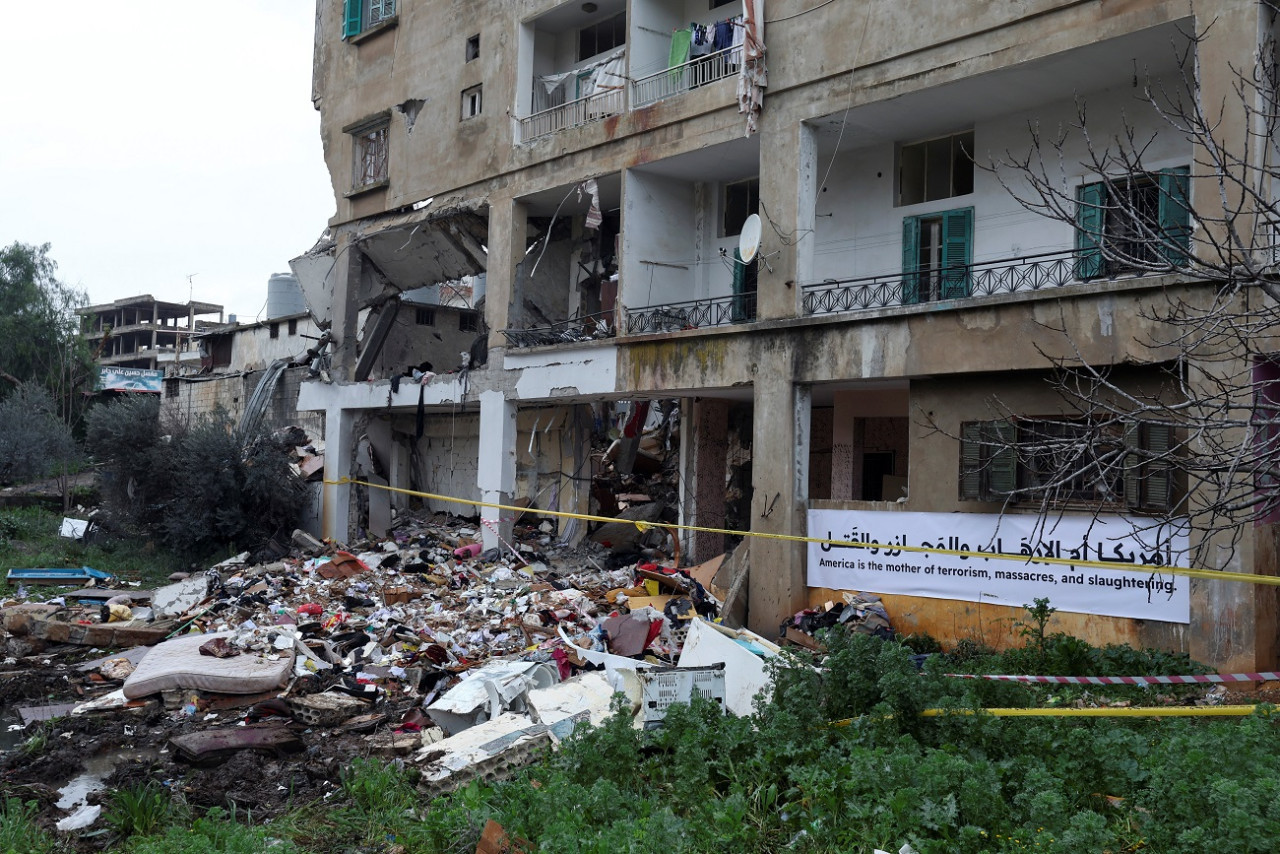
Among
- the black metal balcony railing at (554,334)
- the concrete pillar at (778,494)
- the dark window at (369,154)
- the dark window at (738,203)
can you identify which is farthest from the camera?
the dark window at (369,154)

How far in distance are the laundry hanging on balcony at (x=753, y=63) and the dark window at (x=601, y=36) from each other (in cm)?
448

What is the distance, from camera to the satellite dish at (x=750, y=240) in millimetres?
13625

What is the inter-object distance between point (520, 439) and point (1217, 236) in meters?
14.5

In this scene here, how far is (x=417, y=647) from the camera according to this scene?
1245 cm

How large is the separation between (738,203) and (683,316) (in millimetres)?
2491

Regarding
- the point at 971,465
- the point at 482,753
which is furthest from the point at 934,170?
the point at 482,753

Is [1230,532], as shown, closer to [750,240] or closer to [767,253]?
[767,253]

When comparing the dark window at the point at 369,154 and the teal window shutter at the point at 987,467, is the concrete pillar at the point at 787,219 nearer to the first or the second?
the teal window shutter at the point at 987,467

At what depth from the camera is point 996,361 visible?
11539 millimetres

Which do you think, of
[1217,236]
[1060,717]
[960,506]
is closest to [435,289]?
[960,506]

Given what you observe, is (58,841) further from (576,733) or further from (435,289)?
(435,289)

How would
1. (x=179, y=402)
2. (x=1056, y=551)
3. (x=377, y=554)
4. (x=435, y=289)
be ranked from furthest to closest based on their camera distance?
(x=179, y=402) < (x=435, y=289) < (x=377, y=554) < (x=1056, y=551)

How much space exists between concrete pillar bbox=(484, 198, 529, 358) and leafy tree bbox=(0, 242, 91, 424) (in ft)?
90.0

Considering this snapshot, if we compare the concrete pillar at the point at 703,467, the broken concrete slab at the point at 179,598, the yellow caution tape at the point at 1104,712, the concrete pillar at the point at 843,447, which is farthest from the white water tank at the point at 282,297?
the yellow caution tape at the point at 1104,712
